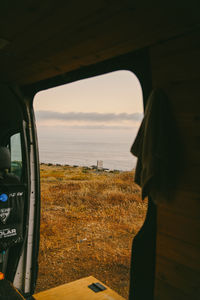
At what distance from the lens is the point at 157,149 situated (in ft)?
7.16

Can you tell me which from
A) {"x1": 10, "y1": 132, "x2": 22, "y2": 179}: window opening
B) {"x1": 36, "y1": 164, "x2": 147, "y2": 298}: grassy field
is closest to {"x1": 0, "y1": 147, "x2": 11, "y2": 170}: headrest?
{"x1": 10, "y1": 132, "x2": 22, "y2": 179}: window opening

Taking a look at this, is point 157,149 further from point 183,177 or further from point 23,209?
point 23,209

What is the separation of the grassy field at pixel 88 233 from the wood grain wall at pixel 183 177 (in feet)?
11.4

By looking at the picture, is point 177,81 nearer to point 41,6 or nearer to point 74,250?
point 41,6

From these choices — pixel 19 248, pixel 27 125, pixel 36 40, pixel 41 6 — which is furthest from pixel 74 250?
pixel 41 6

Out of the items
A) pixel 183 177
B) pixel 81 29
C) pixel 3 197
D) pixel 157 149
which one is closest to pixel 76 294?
pixel 3 197

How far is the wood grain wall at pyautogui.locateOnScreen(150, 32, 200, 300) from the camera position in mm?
2129

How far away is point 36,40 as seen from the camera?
7.68 feet

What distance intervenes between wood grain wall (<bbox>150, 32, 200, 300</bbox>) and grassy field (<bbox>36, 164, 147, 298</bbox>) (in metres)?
3.48

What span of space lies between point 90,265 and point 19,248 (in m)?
3.41

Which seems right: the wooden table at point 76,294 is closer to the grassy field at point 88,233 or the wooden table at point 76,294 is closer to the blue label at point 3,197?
the blue label at point 3,197

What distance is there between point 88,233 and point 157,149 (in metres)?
7.45

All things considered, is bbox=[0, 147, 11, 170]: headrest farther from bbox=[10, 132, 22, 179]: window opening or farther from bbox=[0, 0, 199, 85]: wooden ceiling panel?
bbox=[0, 0, 199, 85]: wooden ceiling panel

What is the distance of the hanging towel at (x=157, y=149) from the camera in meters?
2.18
